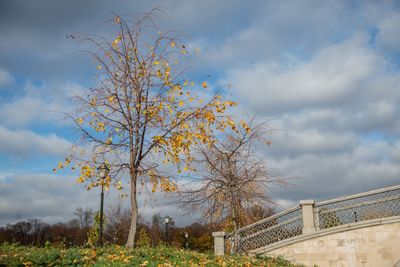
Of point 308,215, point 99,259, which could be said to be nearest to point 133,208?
point 99,259

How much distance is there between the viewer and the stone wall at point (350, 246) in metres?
13.1

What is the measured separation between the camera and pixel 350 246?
44.9ft

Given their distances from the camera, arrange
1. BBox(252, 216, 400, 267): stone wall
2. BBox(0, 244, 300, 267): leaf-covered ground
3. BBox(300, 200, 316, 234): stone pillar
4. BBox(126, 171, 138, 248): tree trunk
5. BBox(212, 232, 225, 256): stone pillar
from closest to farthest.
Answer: BBox(0, 244, 300, 267): leaf-covered ground
BBox(126, 171, 138, 248): tree trunk
BBox(252, 216, 400, 267): stone wall
BBox(300, 200, 316, 234): stone pillar
BBox(212, 232, 225, 256): stone pillar

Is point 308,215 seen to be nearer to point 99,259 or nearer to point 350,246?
point 350,246

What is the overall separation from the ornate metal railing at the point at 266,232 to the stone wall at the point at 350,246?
0.53 metres

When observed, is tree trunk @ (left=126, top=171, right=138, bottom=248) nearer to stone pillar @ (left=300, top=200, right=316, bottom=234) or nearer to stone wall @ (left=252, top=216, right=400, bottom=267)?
stone wall @ (left=252, top=216, right=400, bottom=267)

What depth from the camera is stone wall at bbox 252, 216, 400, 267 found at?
1314 centimetres

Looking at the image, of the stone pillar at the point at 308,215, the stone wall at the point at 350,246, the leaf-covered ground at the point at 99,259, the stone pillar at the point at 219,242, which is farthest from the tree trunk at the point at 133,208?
the stone pillar at the point at 308,215

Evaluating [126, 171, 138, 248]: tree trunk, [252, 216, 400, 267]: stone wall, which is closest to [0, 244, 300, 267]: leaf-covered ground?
[126, 171, 138, 248]: tree trunk

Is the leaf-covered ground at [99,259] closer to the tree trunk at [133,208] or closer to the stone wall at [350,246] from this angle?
the tree trunk at [133,208]

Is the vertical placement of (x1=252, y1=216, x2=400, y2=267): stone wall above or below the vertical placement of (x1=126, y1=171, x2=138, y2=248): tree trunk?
below

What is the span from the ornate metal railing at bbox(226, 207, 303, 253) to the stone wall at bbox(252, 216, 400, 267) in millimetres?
527

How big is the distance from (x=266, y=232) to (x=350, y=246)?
10.9 ft

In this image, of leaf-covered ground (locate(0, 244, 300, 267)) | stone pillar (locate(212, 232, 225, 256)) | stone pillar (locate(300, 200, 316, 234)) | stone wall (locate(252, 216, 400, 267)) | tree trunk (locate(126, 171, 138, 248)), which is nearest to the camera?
leaf-covered ground (locate(0, 244, 300, 267))
